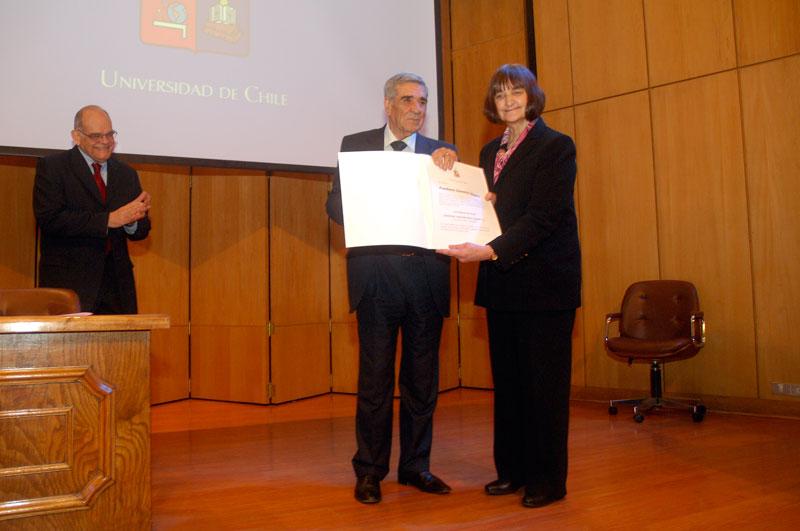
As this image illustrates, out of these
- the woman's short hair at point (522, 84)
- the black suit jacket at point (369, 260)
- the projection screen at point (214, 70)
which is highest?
the projection screen at point (214, 70)

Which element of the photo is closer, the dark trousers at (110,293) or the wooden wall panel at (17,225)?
the dark trousers at (110,293)

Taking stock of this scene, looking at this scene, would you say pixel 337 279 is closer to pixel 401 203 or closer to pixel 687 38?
pixel 687 38

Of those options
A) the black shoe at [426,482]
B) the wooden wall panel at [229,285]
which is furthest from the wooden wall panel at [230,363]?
the black shoe at [426,482]

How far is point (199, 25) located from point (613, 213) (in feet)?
11.5

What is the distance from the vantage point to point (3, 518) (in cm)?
181

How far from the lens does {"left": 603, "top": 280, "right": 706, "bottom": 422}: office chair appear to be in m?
4.84

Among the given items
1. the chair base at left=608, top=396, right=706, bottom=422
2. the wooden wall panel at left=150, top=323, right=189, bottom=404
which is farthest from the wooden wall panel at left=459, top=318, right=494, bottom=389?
the wooden wall panel at left=150, top=323, right=189, bottom=404

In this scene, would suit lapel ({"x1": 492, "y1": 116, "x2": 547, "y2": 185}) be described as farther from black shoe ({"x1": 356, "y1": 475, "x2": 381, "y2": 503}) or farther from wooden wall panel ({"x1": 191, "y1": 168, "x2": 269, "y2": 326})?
wooden wall panel ({"x1": 191, "y1": 168, "x2": 269, "y2": 326})

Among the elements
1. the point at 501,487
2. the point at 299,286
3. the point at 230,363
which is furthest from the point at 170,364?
the point at 501,487

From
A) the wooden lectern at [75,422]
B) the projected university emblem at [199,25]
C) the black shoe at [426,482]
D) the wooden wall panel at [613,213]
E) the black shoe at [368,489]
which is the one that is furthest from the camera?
the wooden wall panel at [613,213]

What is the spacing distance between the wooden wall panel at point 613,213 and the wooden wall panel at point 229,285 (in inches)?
108

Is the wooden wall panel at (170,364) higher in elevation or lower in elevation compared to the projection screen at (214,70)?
lower

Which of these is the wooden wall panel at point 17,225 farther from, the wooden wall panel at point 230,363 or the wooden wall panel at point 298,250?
the wooden wall panel at point 298,250

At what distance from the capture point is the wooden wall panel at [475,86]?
678 centimetres
